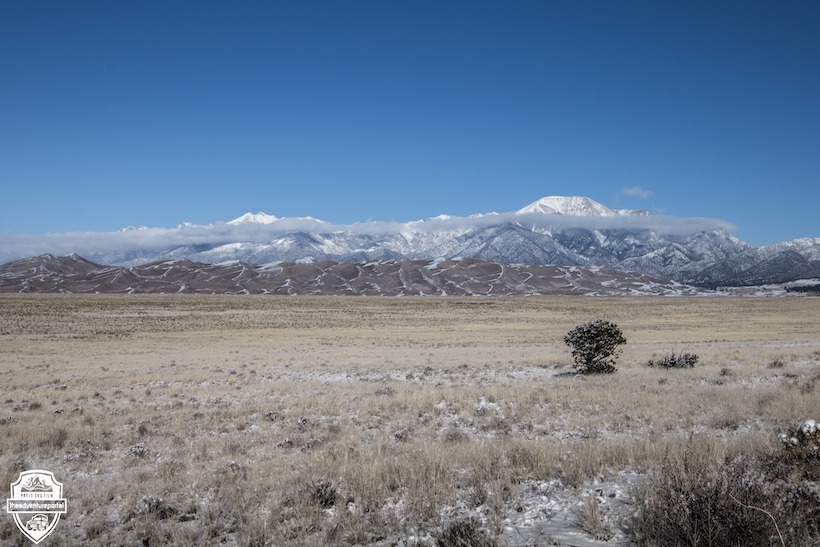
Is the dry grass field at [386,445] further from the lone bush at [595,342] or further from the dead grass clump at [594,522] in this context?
the lone bush at [595,342]

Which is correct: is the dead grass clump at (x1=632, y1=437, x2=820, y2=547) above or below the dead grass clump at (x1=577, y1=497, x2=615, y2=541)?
above

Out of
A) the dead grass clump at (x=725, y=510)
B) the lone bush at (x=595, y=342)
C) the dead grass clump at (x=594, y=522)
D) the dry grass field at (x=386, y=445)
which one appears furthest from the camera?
the lone bush at (x=595, y=342)

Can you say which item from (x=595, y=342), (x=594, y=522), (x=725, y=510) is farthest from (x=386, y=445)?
(x=595, y=342)

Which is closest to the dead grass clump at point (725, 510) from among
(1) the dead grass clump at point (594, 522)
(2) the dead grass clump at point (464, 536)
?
(1) the dead grass clump at point (594, 522)

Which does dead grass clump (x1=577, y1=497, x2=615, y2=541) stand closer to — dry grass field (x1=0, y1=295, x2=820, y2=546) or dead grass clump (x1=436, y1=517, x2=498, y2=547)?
dry grass field (x1=0, y1=295, x2=820, y2=546)

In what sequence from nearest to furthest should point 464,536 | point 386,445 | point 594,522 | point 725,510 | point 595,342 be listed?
1. point 725,510
2. point 464,536
3. point 594,522
4. point 386,445
5. point 595,342

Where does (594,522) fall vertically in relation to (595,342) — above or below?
above

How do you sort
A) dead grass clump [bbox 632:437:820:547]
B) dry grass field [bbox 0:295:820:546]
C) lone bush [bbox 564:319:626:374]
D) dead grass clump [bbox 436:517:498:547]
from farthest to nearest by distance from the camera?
lone bush [bbox 564:319:626:374] → dry grass field [bbox 0:295:820:546] → dead grass clump [bbox 436:517:498:547] → dead grass clump [bbox 632:437:820:547]

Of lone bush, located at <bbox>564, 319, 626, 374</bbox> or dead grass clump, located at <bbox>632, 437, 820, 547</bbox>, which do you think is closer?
dead grass clump, located at <bbox>632, 437, 820, 547</bbox>

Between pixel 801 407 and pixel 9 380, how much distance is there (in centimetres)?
2962

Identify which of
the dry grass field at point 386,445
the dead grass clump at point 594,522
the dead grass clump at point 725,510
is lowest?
the dry grass field at point 386,445

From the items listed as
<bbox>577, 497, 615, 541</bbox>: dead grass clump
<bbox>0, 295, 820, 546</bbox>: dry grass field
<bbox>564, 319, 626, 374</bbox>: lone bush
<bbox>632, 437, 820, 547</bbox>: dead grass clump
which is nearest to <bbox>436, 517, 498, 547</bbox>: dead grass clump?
<bbox>0, 295, 820, 546</bbox>: dry grass field

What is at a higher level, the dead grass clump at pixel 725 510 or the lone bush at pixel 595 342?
the dead grass clump at pixel 725 510

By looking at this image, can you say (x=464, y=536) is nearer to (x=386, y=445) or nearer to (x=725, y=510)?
(x=725, y=510)
